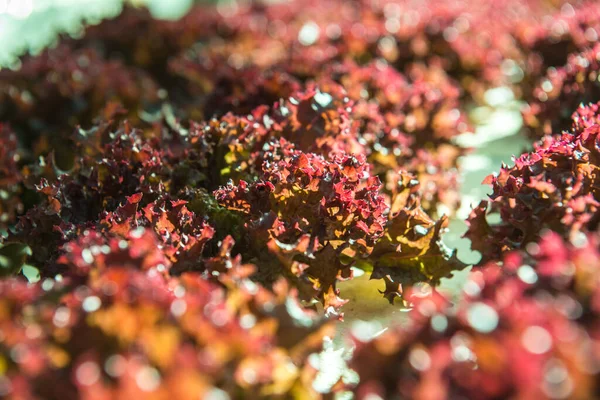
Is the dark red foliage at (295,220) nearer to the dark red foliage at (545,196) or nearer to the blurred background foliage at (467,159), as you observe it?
the dark red foliage at (545,196)

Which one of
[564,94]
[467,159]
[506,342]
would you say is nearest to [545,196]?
[506,342]

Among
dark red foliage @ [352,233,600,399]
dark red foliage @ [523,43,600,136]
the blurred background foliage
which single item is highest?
dark red foliage @ [352,233,600,399]

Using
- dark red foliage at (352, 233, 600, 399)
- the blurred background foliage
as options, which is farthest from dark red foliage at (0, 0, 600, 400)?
the blurred background foliage

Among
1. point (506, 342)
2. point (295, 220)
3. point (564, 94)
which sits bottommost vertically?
point (564, 94)

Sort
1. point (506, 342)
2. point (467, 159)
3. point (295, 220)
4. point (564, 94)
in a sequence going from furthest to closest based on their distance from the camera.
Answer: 1. point (467, 159)
2. point (564, 94)
3. point (295, 220)
4. point (506, 342)

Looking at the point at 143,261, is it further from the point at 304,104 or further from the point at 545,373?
the point at 304,104

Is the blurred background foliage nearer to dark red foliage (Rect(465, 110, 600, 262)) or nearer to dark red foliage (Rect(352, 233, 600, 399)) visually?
dark red foliage (Rect(465, 110, 600, 262))

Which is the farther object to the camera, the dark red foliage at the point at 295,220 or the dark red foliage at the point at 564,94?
the dark red foliage at the point at 564,94

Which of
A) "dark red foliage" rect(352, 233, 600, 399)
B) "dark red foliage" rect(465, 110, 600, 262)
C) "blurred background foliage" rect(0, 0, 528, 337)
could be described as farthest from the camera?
"blurred background foliage" rect(0, 0, 528, 337)

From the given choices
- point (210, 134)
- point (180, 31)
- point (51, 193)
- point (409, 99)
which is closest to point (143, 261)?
point (51, 193)

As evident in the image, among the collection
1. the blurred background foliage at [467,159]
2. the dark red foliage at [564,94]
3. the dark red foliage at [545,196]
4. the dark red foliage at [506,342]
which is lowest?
the blurred background foliage at [467,159]

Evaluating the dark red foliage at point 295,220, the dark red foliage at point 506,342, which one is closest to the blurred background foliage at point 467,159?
the dark red foliage at point 295,220

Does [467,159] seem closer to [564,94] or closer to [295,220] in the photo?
[564,94]
